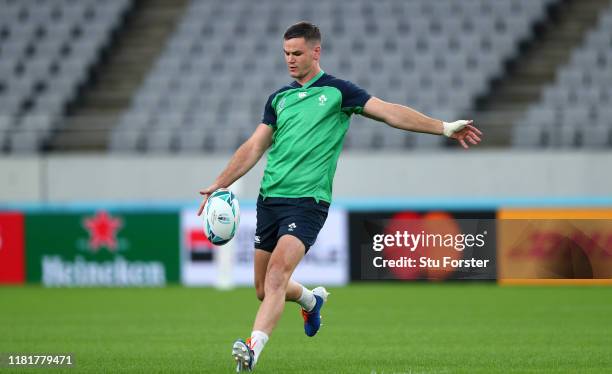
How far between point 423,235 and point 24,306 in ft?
28.3

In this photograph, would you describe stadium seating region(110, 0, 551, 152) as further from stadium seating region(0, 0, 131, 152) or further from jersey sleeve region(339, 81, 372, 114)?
jersey sleeve region(339, 81, 372, 114)

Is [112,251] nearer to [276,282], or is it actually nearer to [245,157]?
[245,157]

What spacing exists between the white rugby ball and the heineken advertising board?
12612mm

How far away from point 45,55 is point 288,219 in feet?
65.8

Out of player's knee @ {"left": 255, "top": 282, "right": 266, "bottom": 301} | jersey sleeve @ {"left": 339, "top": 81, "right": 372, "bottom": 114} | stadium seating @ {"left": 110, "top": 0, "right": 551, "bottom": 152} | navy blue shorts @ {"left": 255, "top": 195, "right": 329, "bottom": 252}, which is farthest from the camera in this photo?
stadium seating @ {"left": 110, "top": 0, "right": 551, "bottom": 152}

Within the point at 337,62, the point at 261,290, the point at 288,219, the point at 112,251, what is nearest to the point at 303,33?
the point at 288,219

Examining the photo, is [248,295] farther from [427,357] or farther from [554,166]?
[427,357]

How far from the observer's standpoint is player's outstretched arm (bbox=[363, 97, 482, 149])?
308 inches

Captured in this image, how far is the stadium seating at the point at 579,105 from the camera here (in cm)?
2162

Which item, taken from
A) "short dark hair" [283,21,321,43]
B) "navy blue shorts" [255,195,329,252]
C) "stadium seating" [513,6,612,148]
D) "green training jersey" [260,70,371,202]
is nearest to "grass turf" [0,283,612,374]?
"navy blue shorts" [255,195,329,252]

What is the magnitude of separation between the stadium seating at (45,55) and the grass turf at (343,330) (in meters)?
6.66

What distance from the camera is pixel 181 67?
26047 millimetres

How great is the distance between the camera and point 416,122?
796 cm

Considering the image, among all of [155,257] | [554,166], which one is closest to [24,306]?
[155,257]
